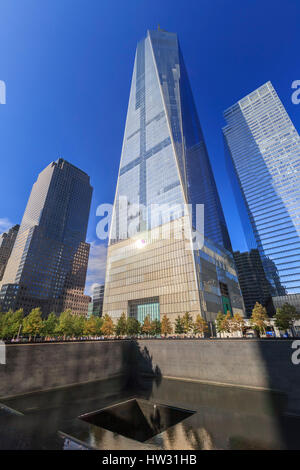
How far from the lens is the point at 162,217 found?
80.8 meters

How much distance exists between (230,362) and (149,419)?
15.6 meters

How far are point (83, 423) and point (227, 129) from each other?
191151 mm

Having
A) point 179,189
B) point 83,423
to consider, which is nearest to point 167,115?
point 179,189

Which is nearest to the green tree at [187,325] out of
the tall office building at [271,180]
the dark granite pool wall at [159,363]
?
the dark granite pool wall at [159,363]

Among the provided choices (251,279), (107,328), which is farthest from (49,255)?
(251,279)

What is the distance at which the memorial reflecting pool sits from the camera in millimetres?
13711

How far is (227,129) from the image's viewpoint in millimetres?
165250

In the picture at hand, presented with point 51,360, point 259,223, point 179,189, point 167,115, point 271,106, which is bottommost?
point 51,360

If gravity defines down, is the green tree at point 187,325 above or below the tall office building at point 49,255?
below

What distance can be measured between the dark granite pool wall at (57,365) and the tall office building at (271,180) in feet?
330

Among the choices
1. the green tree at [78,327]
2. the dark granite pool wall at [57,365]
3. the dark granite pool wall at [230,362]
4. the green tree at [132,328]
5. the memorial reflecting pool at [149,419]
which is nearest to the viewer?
the memorial reflecting pool at [149,419]

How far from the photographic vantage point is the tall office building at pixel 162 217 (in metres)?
68.7

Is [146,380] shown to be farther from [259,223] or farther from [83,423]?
[259,223]

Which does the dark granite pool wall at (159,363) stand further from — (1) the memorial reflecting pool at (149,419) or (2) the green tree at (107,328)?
(2) the green tree at (107,328)
